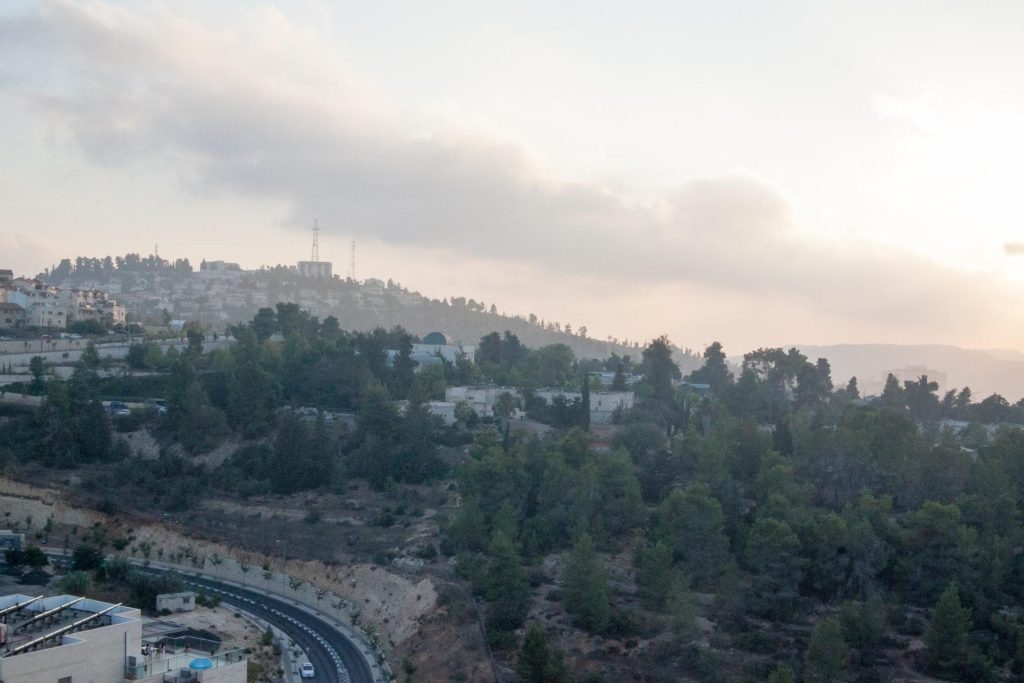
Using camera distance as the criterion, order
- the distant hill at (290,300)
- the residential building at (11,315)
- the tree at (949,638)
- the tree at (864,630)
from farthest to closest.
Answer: the distant hill at (290,300)
the residential building at (11,315)
the tree at (864,630)
the tree at (949,638)

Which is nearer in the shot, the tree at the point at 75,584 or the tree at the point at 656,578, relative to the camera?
the tree at the point at 75,584

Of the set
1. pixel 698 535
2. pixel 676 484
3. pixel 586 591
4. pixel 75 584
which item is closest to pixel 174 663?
pixel 75 584

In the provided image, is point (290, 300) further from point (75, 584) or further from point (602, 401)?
point (75, 584)

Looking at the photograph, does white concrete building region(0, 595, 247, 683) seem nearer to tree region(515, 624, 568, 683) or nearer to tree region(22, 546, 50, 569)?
tree region(515, 624, 568, 683)

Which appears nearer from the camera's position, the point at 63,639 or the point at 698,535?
the point at 63,639

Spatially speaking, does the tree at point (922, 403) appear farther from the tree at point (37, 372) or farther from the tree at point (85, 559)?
the tree at point (37, 372)

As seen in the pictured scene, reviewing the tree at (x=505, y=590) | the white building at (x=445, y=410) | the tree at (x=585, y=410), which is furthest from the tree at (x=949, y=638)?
Answer: the white building at (x=445, y=410)

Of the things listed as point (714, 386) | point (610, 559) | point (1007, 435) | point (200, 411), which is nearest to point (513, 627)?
point (610, 559)

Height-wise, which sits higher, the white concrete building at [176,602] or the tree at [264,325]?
the tree at [264,325]
